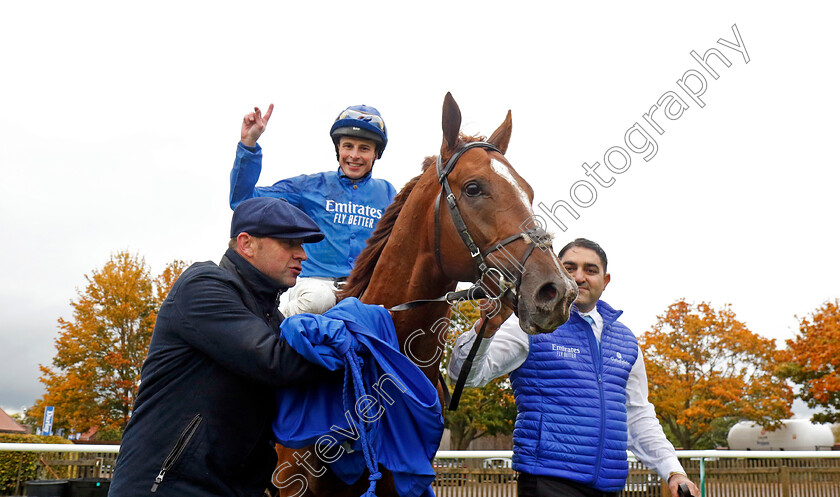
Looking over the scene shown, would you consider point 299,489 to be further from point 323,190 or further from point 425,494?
point 323,190

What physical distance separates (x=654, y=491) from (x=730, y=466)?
0.81 m

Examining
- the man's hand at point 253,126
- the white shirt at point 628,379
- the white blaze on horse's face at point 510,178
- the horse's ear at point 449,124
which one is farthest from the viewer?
the man's hand at point 253,126

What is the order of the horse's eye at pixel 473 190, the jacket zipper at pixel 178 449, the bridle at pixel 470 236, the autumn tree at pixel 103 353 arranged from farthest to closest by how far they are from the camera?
the autumn tree at pixel 103 353 → the horse's eye at pixel 473 190 → the bridle at pixel 470 236 → the jacket zipper at pixel 178 449

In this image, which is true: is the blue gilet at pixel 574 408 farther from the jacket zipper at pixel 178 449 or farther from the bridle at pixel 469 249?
the jacket zipper at pixel 178 449

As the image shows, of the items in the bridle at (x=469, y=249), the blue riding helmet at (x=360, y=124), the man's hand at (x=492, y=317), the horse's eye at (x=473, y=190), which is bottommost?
the man's hand at (x=492, y=317)

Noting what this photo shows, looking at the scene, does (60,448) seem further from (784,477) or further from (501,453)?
(784,477)

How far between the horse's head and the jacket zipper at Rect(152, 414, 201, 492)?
1325 mm

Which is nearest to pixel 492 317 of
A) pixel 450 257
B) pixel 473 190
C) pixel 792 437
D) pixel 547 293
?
pixel 450 257

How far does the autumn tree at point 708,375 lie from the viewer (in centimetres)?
2655

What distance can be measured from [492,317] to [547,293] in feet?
1.64

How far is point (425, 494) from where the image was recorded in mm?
2672

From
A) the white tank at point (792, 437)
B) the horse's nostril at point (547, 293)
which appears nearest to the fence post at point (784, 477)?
the horse's nostril at point (547, 293)

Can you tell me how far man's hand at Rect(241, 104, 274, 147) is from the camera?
3.50 m

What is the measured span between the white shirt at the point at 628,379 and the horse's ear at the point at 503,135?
3.15 ft
